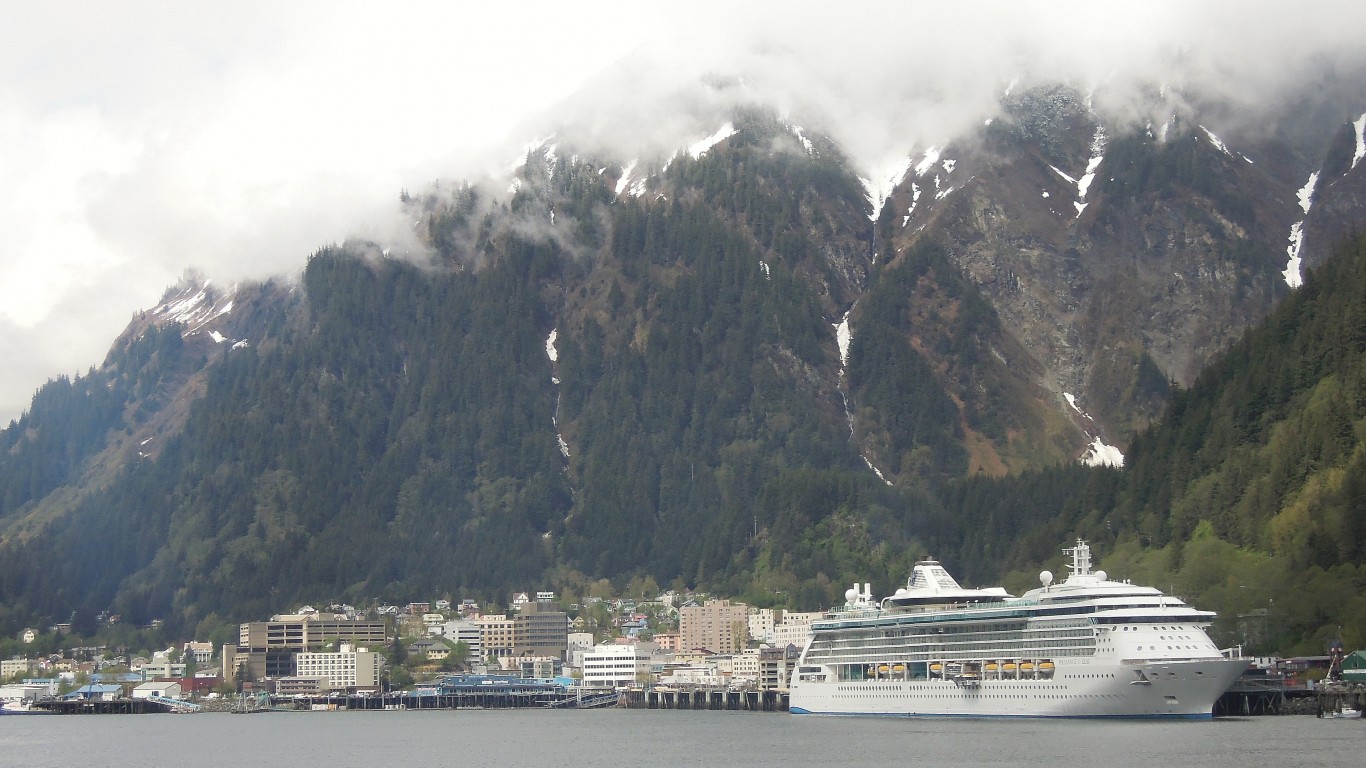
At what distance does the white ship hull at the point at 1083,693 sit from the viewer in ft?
484

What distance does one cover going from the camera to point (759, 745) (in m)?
150

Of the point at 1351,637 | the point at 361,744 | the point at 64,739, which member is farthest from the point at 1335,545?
the point at 64,739

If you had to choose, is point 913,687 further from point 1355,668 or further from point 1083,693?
point 1355,668

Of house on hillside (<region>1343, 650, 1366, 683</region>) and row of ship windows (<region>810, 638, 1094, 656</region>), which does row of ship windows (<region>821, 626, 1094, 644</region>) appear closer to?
row of ship windows (<region>810, 638, 1094, 656</region>)

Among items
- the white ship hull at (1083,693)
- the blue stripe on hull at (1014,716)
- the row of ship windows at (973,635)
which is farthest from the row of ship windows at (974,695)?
the row of ship windows at (973,635)

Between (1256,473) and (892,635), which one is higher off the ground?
(1256,473)

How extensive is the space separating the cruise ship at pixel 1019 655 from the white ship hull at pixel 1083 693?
Result: 77 millimetres

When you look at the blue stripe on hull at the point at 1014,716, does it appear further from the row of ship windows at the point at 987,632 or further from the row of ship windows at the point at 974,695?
the row of ship windows at the point at 987,632

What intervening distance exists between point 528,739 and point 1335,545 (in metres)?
61.4

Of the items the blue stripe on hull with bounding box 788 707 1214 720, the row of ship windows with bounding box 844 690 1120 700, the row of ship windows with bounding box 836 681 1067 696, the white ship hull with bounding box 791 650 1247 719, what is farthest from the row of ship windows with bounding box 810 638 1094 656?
the blue stripe on hull with bounding box 788 707 1214 720

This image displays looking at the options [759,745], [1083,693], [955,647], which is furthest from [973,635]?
[759,745]

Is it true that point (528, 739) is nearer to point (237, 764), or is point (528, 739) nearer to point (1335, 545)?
point (237, 764)

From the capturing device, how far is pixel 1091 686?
152 m

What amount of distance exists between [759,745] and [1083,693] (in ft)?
74.5
